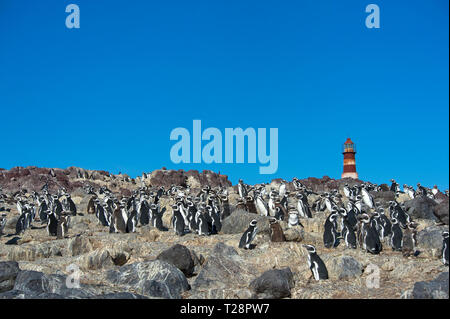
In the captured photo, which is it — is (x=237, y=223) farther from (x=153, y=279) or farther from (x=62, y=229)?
(x=153, y=279)

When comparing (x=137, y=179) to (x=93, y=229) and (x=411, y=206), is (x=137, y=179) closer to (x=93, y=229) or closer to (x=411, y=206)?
(x=93, y=229)

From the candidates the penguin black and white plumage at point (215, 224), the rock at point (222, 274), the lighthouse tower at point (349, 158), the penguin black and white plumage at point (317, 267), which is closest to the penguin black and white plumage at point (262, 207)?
the penguin black and white plumage at point (215, 224)

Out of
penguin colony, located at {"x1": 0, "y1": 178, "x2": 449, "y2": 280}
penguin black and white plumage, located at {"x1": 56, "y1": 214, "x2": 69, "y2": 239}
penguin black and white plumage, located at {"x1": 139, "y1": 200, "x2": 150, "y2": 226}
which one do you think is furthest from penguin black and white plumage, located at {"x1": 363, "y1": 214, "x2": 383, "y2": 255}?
penguin black and white plumage, located at {"x1": 56, "y1": 214, "x2": 69, "y2": 239}

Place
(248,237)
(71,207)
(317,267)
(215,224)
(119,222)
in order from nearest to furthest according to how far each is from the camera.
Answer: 1. (317,267)
2. (248,237)
3. (215,224)
4. (119,222)
5. (71,207)

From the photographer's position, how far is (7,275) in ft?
33.3

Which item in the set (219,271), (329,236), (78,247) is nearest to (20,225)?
(78,247)

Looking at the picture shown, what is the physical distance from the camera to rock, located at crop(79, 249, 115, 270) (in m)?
11.7

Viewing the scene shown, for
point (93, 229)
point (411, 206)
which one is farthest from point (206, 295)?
point (411, 206)

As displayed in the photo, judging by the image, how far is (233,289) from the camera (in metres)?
10.0

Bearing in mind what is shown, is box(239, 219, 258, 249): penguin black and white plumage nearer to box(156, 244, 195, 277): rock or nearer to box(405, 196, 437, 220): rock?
box(156, 244, 195, 277): rock

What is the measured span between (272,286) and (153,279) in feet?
8.68

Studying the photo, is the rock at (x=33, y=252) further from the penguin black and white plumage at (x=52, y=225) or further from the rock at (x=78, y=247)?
the penguin black and white plumage at (x=52, y=225)

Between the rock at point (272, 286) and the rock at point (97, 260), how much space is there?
4.45 metres

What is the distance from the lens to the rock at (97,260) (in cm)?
1173
